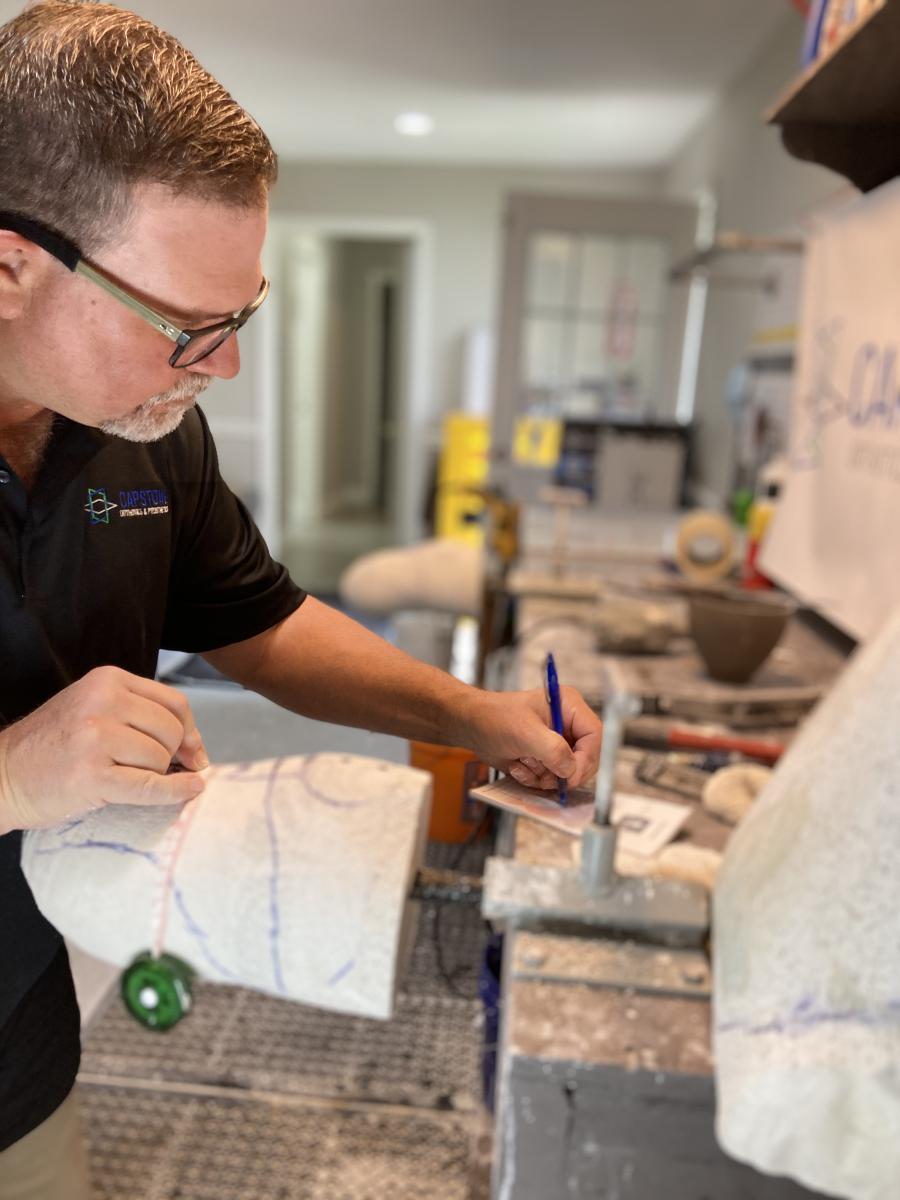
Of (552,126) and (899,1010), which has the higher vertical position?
(552,126)

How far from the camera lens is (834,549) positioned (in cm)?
139

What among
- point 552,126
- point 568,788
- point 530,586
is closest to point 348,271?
point 552,126

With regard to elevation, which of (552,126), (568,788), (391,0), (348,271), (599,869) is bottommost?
(599,869)

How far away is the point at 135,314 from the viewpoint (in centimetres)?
36

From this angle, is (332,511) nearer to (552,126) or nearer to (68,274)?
(552,126)

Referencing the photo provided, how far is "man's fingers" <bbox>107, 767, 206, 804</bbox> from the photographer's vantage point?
0.37 meters

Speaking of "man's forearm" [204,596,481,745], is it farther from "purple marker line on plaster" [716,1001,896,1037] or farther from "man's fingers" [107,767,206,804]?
"purple marker line on plaster" [716,1001,896,1037]

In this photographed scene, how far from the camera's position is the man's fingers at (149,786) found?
1.20 feet

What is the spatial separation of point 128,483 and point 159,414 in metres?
0.05

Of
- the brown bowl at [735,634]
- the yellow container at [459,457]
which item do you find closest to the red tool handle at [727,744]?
the brown bowl at [735,634]

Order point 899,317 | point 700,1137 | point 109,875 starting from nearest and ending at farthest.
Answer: point 109,875
point 700,1137
point 899,317

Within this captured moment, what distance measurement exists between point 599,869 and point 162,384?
483 millimetres

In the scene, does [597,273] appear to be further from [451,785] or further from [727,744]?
[451,785]

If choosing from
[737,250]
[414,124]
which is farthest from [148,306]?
[737,250]
